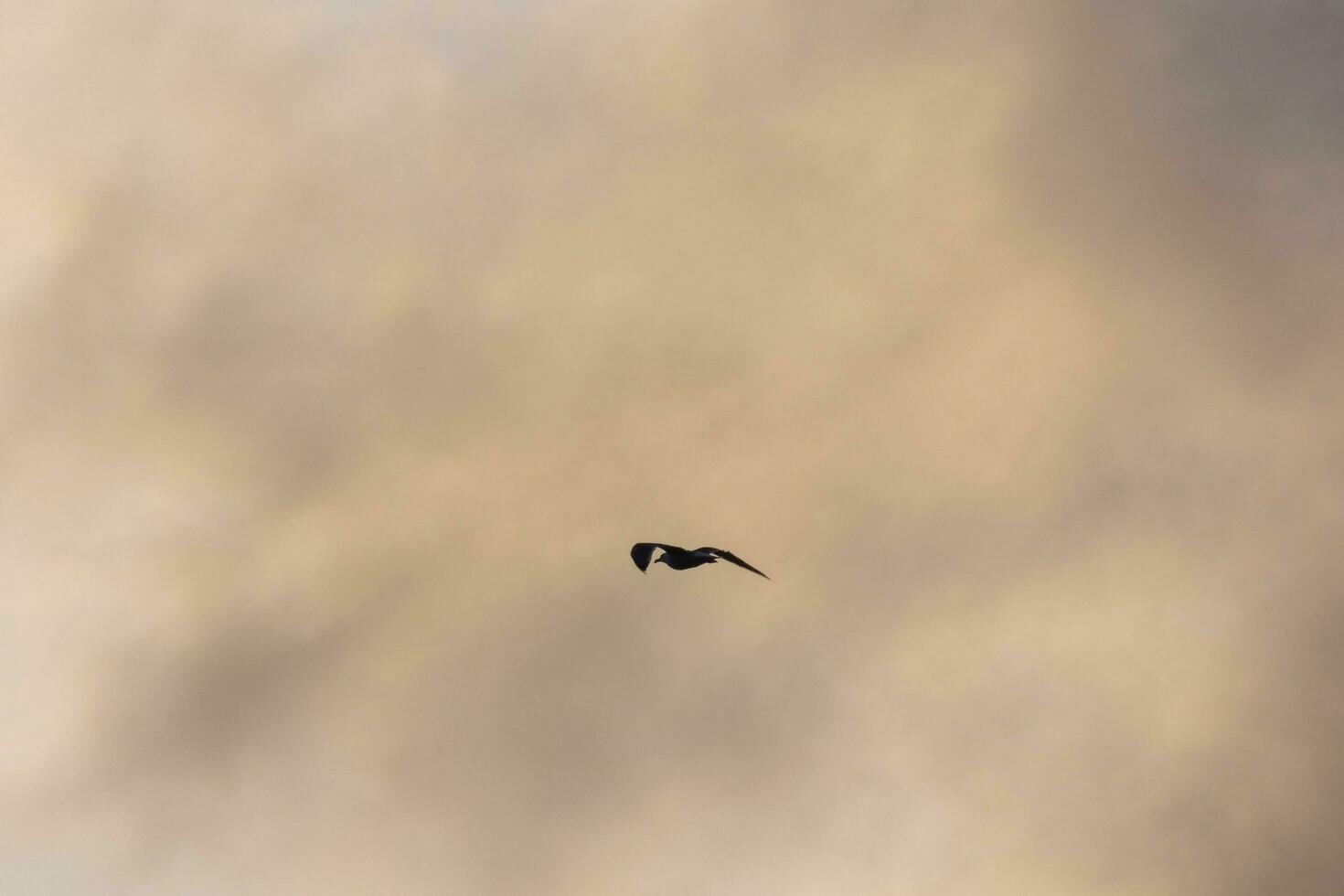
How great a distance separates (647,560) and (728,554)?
655cm

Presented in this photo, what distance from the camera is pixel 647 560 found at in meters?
104

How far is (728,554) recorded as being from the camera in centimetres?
10250
